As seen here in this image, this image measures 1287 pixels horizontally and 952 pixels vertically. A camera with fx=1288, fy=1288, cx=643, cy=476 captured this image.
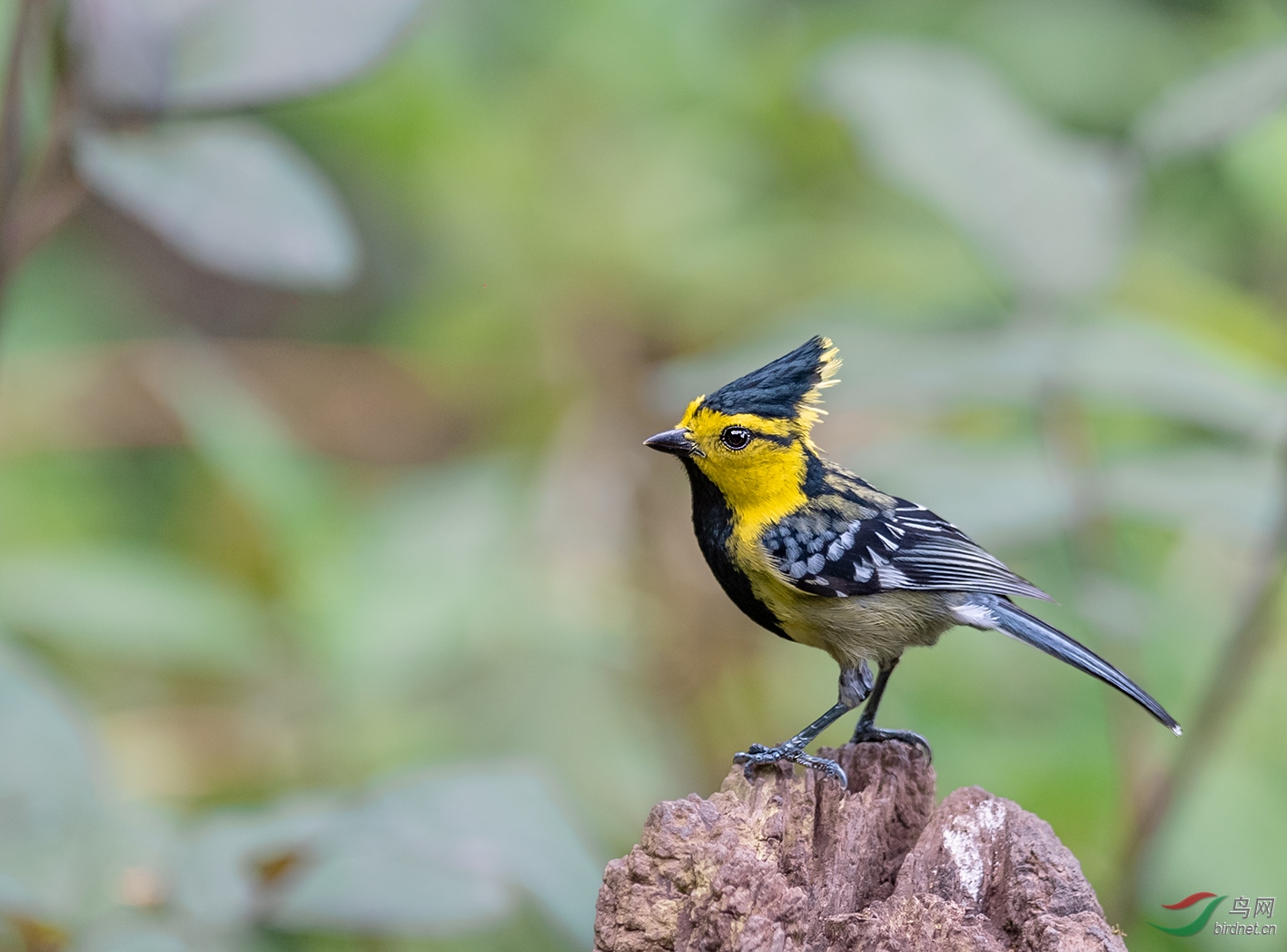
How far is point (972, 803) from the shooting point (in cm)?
246

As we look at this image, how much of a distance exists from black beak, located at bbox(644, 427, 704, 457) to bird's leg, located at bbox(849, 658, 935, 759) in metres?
0.67

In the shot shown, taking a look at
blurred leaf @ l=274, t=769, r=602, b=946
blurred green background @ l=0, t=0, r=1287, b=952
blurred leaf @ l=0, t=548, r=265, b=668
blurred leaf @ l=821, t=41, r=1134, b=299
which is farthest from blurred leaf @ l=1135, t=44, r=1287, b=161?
blurred leaf @ l=0, t=548, r=265, b=668

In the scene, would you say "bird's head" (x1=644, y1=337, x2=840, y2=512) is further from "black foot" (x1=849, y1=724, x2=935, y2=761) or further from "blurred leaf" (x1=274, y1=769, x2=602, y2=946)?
"blurred leaf" (x1=274, y1=769, x2=602, y2=946)

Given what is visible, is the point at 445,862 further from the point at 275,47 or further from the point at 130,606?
the point at 130,606

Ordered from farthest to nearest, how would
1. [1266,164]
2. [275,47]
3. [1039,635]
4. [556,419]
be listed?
1. [556,419]
2. [1266,164]
3. [275,47]
4. [1039,635]

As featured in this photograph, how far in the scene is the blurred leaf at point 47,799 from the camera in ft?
10.2

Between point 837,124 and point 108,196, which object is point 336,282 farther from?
point 837,124

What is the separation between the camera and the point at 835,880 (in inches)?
94.8

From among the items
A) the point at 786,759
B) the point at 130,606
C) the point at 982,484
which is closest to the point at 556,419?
the point at 130,606

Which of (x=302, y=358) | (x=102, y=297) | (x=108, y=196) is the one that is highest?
A: (x=102, y=297)

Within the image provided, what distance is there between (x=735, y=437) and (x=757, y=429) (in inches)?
2.2

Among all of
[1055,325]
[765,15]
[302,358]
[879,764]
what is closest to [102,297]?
[302,358]

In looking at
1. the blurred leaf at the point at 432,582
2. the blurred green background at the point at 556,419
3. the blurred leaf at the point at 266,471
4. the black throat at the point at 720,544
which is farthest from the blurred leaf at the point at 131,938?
the blurred leaf at the point at 266,471

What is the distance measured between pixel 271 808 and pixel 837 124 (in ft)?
18.3
